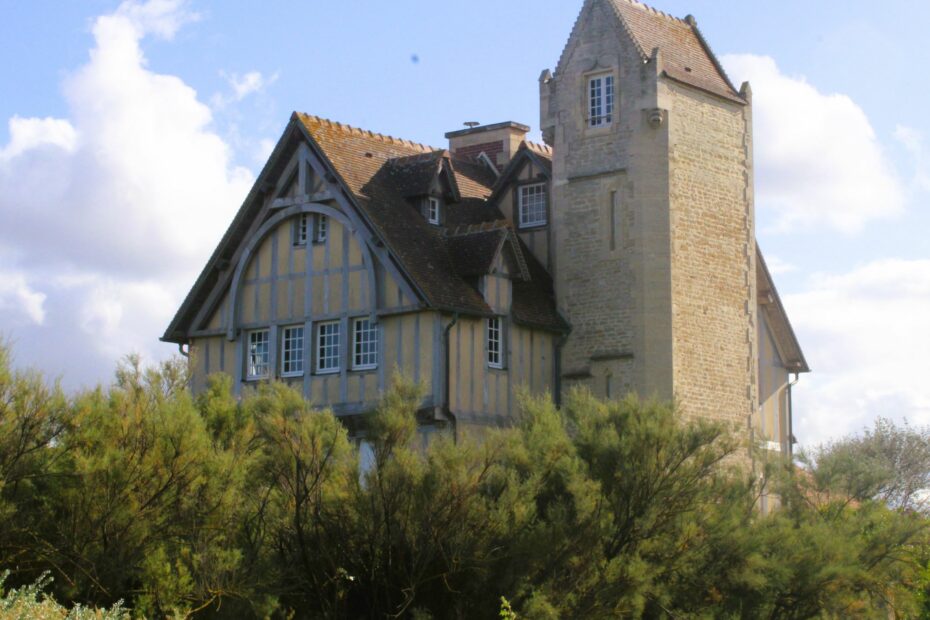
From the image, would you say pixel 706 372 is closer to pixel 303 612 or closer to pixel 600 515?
pixel 600 515

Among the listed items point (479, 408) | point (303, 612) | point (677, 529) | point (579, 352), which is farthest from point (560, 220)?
point (303, 612)

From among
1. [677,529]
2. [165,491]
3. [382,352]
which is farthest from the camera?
[382,352]

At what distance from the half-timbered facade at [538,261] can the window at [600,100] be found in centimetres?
3

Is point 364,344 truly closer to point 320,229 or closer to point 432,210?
point 320,229

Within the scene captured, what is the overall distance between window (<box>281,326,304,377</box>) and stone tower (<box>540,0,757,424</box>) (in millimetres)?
4237

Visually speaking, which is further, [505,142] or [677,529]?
[505,142]

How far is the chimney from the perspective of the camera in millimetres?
30094

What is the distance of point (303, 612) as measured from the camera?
57.6 ft

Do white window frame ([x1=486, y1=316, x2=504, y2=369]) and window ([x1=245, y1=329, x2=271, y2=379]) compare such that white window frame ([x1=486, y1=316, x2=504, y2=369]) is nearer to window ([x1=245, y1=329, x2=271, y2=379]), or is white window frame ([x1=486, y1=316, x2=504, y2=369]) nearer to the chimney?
Answer: window ([x1=245, y1=329, x2=271, y2=379])

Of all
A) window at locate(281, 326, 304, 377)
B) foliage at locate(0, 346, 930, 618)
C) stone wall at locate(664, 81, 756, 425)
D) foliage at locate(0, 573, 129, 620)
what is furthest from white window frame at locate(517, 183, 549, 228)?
foliage at locate(0, 573, 129, 620)

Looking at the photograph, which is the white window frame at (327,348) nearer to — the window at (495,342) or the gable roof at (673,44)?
the window at (495,342)

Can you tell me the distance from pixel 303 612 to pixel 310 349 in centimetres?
791

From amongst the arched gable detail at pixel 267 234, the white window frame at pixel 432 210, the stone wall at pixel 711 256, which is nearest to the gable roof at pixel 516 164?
the white window frame at pixel 432 210

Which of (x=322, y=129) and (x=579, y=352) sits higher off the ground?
(x=322, y=129)
